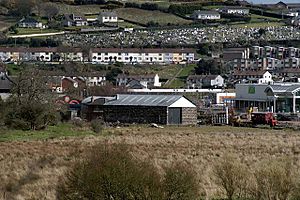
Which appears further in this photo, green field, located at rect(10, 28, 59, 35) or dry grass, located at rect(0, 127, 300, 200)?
green field, located at rect(10, 28, 59, 35)

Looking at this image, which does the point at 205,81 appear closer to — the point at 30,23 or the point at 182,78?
the point at 182,78

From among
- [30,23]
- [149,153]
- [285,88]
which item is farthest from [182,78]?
[149,153]

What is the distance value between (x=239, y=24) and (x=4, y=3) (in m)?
40.0

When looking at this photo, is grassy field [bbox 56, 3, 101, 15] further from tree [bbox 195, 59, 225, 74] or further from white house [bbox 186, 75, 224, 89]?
white house [bbox 186, 75, 224, 89]

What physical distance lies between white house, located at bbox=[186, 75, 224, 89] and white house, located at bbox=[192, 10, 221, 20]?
3320 cm

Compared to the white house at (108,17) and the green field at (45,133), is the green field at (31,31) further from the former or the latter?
the green field at (45,133)

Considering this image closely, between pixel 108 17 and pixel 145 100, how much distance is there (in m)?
62.3

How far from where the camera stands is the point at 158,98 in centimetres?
4291

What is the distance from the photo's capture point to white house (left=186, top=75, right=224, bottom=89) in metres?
69.6

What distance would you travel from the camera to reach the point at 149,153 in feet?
69.1

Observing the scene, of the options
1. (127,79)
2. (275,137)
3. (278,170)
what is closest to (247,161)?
(278,170)

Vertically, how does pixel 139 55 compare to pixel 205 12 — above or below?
below

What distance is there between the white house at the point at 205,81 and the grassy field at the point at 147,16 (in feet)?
103

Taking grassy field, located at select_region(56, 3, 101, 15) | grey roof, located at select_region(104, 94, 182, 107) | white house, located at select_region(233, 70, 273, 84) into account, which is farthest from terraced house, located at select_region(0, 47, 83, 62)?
grey roof, located at select_region(104, 94, 182, 107)
